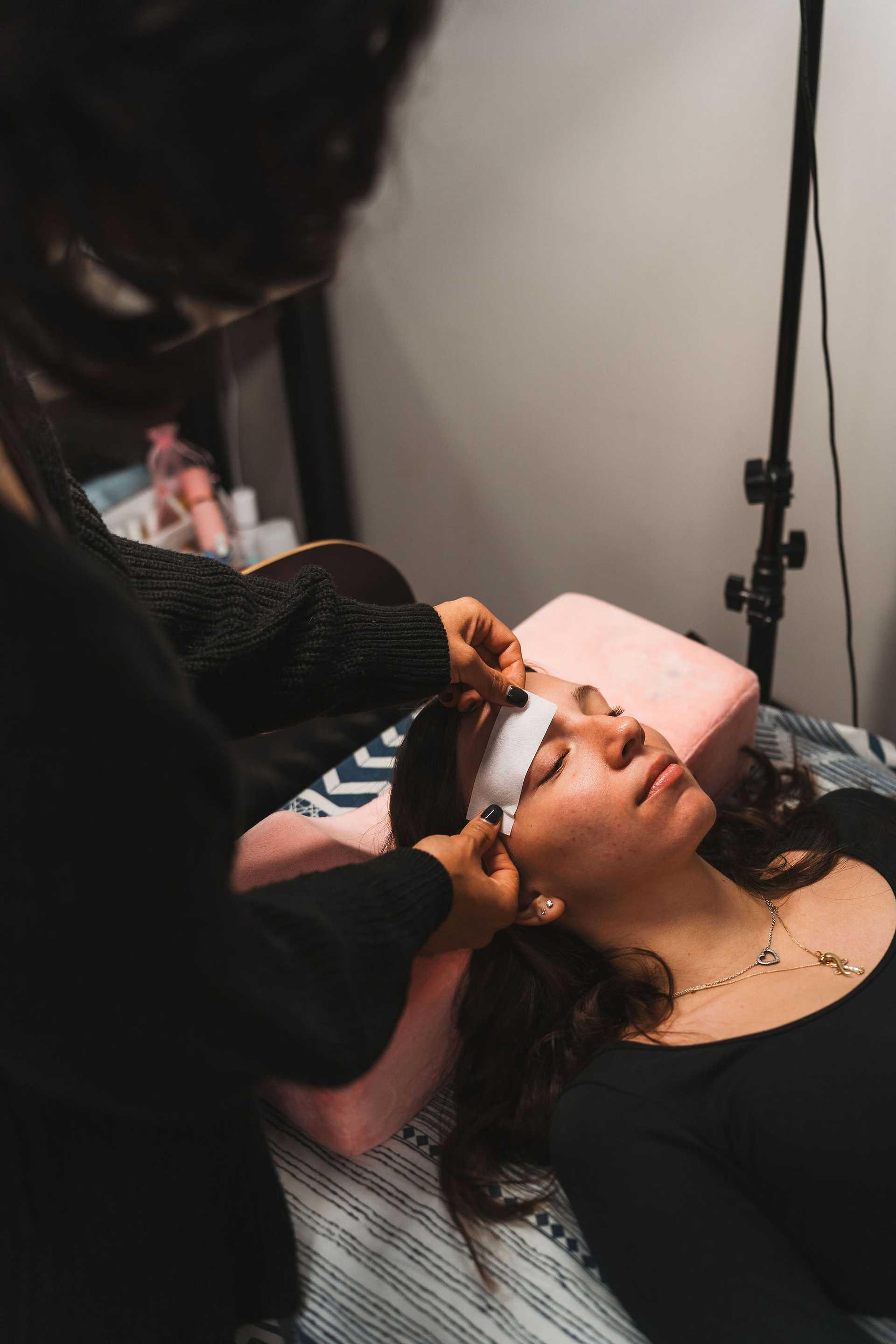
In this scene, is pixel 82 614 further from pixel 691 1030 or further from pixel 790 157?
pixel 790 157

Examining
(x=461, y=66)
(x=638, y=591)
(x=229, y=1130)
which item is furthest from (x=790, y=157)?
(x=229, y=1130)

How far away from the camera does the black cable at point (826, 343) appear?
1196 millimetres

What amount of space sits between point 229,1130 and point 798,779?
989 millimetres

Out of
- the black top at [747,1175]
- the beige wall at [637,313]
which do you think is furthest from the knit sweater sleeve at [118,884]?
the beige wall at [637,313]

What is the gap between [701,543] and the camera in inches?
77.9

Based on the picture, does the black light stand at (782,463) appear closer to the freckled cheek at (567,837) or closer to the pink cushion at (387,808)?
the pink cushion at (387,808)

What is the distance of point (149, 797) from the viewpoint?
0.55 m

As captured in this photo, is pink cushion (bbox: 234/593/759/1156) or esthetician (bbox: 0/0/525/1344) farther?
pink cushion (bbox: 234/593/759/1156)

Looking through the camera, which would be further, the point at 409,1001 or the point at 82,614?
the point at 409,1001

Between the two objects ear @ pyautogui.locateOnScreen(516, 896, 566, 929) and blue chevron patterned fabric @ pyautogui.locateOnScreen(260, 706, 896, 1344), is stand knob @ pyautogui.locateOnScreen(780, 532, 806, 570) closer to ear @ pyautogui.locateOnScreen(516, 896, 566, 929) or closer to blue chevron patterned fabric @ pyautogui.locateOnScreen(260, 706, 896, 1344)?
ear @ pyautogui.locateOnScreen(516, 896, 566, 929)

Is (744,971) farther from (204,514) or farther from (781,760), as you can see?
(204,514)

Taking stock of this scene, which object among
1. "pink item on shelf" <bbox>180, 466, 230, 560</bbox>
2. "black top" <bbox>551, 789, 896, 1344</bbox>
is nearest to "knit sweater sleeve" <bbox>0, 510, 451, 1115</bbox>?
"black top" <bbox>551, 789, 896, 1344</bbox>

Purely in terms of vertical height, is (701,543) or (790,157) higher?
(790,157)

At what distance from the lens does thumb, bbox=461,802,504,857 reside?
3.08 ft
